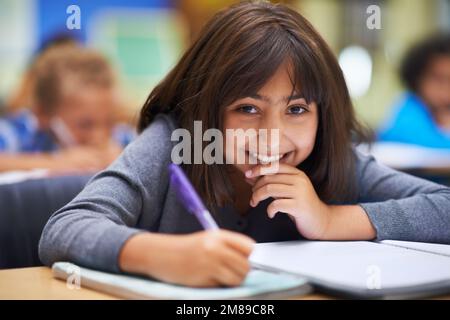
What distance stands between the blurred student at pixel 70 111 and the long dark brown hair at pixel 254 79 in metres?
1.40

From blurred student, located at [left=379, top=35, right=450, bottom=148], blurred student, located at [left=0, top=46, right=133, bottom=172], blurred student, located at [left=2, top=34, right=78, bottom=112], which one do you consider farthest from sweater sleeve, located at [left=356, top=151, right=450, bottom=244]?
blurred student, located at [left=379, top=35, right=450, bottom=148]

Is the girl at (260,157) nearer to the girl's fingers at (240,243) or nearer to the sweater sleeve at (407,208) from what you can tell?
the sweater sleeve at (407,208)

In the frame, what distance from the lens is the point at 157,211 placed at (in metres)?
1.10

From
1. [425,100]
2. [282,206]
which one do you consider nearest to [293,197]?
[282,206]

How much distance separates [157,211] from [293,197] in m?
0.22

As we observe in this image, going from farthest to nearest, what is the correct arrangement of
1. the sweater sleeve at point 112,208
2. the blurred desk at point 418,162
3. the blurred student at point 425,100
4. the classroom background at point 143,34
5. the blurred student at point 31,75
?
the classroom background at point 143,34
the blurred student at point 425,100
the blurred student at point 31,75
the blurred desk at point 418,162
the sweater sleeve at point 112,208

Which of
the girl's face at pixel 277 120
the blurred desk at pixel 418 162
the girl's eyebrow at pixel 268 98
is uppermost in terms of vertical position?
the girl's eyebrow at pixel 268 98

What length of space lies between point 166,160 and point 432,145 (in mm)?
2604

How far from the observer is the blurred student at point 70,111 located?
2.62m

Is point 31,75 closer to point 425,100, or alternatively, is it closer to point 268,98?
point 425,100

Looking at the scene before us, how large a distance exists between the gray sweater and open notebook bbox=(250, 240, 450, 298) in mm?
80

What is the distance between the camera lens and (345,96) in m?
1.16

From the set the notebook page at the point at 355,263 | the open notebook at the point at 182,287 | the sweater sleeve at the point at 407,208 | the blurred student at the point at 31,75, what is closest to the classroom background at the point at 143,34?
the blurred student at the point at 31,75
